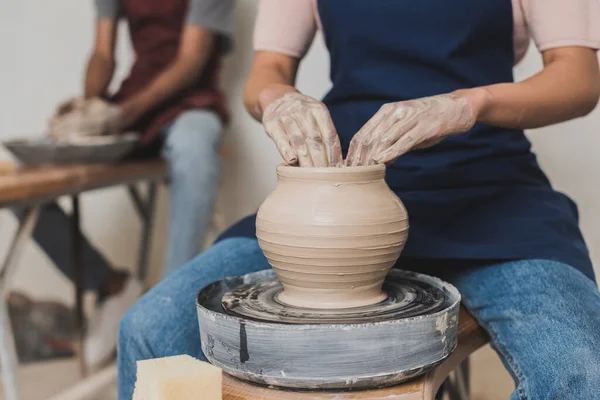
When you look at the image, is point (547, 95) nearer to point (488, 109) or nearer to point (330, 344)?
point (488, 109)

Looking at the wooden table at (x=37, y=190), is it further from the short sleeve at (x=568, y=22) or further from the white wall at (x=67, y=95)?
the short sleeve at (x=568, y=22)

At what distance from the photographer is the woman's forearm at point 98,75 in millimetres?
2432

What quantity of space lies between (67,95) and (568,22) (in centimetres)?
238

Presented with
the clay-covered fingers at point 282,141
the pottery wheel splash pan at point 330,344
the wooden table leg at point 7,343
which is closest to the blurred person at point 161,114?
the wooden table leg at point 7,343

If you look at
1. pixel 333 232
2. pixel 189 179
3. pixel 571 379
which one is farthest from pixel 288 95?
pixel 189 179

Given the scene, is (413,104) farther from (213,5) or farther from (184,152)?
(213,5)

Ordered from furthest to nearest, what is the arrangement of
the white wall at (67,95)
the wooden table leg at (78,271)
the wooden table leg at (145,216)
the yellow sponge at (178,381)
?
the white wall at (67,95)
the wooden table leg at (145,216)
the wooden table leg at (78,271)
the yellow sponge at (178,381)

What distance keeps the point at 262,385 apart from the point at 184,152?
140 centimetres

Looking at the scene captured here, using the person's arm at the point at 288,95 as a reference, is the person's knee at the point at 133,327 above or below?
below

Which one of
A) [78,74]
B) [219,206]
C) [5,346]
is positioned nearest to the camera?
[5,346]

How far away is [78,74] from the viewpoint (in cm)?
289

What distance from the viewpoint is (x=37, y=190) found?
1536mm

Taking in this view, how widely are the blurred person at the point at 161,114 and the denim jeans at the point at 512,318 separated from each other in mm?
1026

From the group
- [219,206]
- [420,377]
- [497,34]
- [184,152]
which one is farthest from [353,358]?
[219,206]
